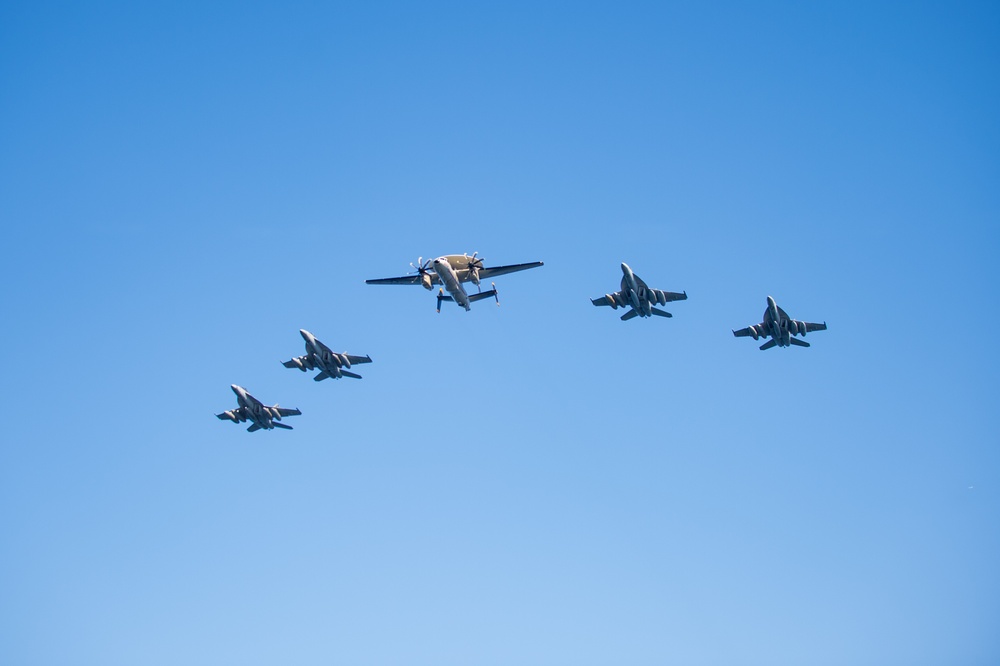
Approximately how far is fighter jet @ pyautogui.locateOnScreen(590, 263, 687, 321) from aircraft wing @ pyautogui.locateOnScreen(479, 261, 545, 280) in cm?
1134

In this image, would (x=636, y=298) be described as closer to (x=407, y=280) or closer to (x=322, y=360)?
(x=407, y=280)

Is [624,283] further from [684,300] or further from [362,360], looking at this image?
[362,360]

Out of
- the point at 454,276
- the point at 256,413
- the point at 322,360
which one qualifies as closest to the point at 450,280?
the point at 454,276

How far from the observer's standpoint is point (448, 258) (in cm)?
9644

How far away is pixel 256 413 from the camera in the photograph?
3792 inches

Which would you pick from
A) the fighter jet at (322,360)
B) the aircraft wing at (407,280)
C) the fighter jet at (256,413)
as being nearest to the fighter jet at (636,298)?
the aircraft wing at (407,280)

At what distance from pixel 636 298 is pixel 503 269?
18.4 metres

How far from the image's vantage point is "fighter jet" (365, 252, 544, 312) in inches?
3703

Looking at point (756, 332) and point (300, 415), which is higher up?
point (756, 332)

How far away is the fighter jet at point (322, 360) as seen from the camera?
93.0 metres

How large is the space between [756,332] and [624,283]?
54.0ft

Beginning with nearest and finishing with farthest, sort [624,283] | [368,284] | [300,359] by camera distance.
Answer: [624,283], [300,359], [368,284]

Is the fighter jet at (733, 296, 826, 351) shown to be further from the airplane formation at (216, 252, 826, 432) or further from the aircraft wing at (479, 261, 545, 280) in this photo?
the aircraft wing at (479, 261, 545, 280)

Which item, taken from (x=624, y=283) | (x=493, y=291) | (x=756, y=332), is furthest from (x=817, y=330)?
(x=493, y=291)
